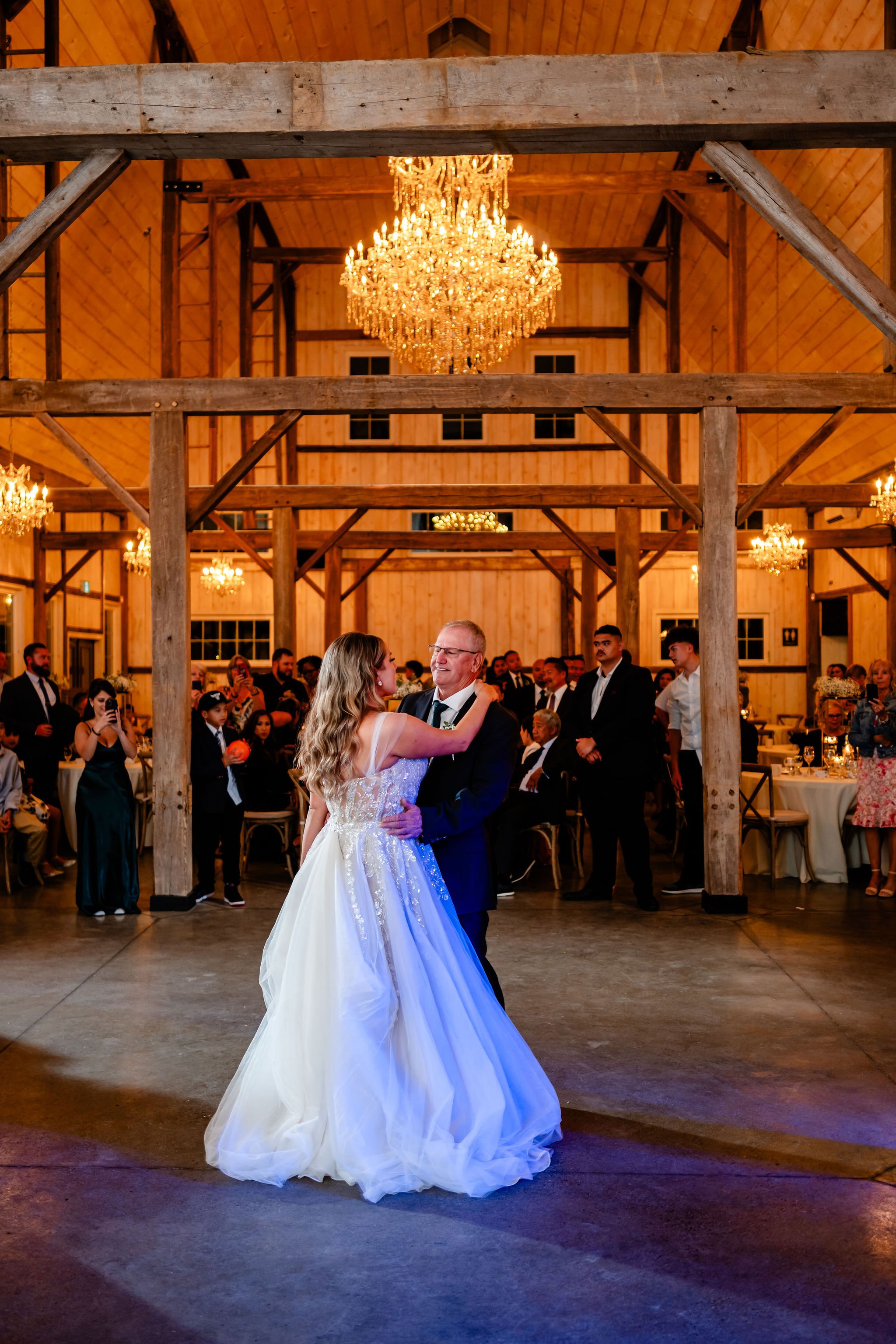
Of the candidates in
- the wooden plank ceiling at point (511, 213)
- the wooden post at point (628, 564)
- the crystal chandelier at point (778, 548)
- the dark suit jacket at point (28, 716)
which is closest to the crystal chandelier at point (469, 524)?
the wooden post at point (628, 564)

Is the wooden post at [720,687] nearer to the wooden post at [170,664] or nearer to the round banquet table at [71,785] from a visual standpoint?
the wooden post at [170,664]

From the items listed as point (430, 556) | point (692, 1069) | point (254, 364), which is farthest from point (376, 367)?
point (692, 1069)

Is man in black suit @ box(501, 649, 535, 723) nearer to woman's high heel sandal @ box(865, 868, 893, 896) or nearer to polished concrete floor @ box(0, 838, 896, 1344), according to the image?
woman's high heel sandal @ box(865, 868, 893, 896)

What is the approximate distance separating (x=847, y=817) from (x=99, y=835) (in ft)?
15.5

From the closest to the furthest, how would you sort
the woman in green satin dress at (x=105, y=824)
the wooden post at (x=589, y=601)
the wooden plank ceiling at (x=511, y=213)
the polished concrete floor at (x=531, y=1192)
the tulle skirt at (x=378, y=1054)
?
the polished concrete floor at (x=531, y=1192)
the tulle skirt at (x=378, y=1054)
the woman in green satin dress at (x=105, y=824)
the wooden plank ceiling at (x=511, y=213)
the wooden post at (x=589, y=601)

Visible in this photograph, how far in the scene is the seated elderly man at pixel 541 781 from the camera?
721cm

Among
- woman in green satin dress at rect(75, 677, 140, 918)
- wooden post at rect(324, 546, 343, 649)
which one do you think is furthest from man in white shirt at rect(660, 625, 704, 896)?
wooden post at rect(324, 546, 343, 649)

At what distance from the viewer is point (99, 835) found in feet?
21.6

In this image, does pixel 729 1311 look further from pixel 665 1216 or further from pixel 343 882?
pixel 343 882

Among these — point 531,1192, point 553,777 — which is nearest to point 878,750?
point 553,777

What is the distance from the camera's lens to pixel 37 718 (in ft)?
26.8

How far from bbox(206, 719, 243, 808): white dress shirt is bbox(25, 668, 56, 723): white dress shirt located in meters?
1.77

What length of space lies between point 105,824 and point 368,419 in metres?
12.2

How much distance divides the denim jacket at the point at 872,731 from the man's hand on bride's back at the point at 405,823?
451 centimetres
